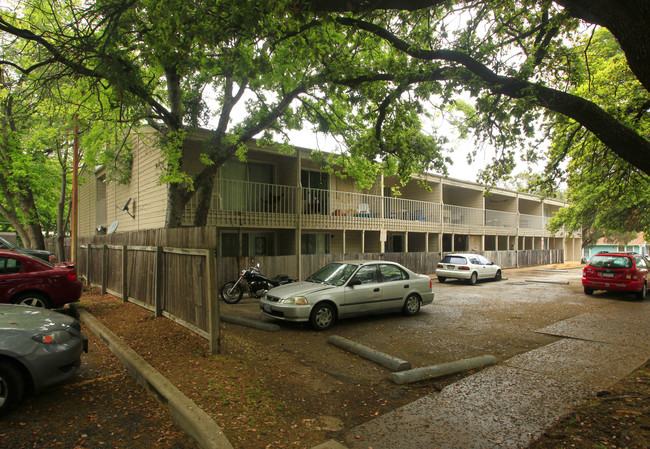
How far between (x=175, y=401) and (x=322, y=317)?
14.1 feet

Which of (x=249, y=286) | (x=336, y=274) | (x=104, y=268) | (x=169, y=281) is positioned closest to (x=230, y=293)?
(x=249, y=286)

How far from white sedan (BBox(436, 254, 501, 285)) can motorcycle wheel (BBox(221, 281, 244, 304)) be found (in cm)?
1094

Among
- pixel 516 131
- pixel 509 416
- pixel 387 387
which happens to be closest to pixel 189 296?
pixel 387 387

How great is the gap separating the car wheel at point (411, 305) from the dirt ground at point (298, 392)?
9.73ft

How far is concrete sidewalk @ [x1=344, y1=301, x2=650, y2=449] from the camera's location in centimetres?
364

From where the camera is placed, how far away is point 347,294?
827 cm

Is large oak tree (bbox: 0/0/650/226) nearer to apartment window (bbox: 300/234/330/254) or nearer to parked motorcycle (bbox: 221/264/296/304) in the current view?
parked motorcycle (bbox: 221/264/296/304)

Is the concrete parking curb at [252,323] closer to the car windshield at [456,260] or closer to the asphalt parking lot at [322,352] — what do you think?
the asphalt parking lot at [322,352]

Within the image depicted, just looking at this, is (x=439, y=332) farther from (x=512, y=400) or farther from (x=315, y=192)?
(x=315, y=192)

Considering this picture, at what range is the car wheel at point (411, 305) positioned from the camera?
9469 mm

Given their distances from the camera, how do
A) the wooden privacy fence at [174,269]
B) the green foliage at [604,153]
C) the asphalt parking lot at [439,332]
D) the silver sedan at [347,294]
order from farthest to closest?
the green foliage at [604,153]
the silver sedan at [347,294]
the asphalt parking lot at [439,332]
the wooden privacy fence at [174,269]

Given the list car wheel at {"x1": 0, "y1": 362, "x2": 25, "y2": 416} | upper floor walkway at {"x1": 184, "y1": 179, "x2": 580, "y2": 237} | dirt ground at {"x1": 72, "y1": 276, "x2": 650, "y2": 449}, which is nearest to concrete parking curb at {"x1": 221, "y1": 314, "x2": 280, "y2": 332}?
dirt ground at {"x1": 72, "y1": 276, "x2": 650, "y2": 449}

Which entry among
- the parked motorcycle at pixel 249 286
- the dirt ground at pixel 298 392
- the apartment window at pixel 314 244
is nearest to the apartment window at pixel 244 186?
the apartment window at pixel 314 244

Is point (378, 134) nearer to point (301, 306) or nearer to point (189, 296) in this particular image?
point (301, 306)
